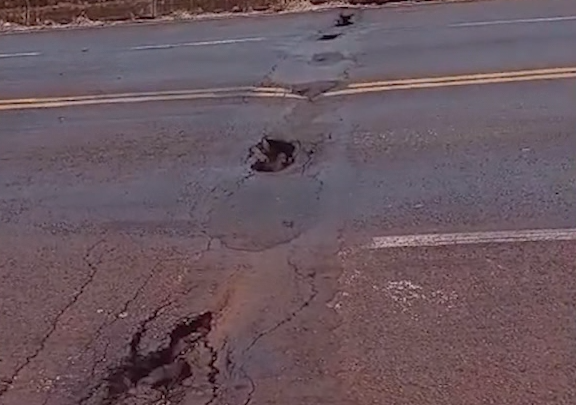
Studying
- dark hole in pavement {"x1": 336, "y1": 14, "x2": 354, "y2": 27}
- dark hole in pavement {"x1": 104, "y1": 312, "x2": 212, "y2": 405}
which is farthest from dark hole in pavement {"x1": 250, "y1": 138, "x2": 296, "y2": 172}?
dark hole in pavement {"x1": 336, "y1": 14, "x2": 354, "y2": 27}

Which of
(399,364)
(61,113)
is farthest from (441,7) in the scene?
(399,364)

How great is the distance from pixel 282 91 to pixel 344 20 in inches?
124

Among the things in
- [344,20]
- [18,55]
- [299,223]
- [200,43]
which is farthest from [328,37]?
[299,223]

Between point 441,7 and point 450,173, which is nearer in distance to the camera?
point 450,173

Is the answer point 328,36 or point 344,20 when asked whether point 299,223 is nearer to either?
point 328,36

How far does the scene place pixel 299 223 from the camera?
6.84 m

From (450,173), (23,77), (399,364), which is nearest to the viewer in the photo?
(399,364)

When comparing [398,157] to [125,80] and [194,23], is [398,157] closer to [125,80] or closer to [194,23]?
[125,80]

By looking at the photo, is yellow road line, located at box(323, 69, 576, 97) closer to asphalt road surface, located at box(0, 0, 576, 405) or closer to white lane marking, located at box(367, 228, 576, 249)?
asphalt road surface, located at box(0, 0, 576, 405)

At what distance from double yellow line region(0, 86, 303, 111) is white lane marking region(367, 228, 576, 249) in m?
3.11

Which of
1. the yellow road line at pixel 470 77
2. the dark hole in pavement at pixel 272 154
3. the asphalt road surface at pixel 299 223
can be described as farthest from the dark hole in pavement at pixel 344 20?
the dark hole in pavement at pixel 272 154

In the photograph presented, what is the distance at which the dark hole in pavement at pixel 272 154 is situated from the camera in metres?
7.89

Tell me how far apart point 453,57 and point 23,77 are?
414 cm

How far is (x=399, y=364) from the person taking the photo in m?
5.14
